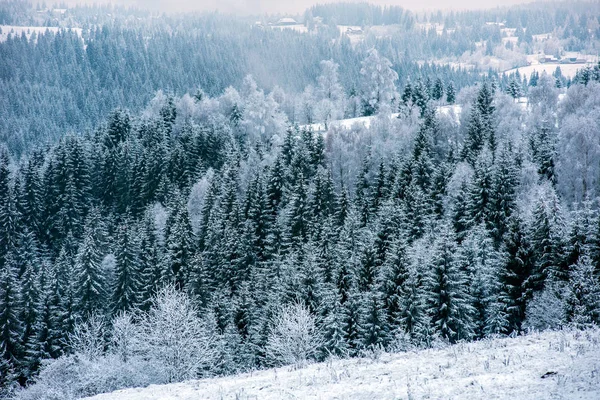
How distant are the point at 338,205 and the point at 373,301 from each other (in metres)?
31.3

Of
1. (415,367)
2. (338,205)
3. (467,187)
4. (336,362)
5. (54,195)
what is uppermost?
(415,367)

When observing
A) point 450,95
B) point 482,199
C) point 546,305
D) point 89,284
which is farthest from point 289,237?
point 450,95

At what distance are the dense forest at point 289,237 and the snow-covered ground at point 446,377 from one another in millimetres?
2725

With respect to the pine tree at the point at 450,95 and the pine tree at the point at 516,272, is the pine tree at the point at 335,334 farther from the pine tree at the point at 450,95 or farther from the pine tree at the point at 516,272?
the pine tree at the point at 450,95

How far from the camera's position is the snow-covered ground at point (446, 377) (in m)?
13.1

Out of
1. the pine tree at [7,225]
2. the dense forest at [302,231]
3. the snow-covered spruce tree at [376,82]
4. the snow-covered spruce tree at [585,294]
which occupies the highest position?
the snow-covered spruce tree at [376,82]

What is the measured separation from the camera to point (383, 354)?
18.4 m

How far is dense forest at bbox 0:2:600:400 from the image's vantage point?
125ft

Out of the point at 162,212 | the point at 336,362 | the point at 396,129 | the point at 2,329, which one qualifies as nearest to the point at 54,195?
the point at 162,212

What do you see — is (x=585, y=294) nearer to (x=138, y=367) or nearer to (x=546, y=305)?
(x=546, y=305)

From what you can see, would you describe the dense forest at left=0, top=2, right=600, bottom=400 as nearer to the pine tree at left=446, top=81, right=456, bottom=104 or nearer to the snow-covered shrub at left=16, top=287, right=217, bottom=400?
the snow-covered shrub at left=16, top=287, right=217, bottom=400

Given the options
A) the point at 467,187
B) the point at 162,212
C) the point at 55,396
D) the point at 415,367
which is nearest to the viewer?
the point at 415,367

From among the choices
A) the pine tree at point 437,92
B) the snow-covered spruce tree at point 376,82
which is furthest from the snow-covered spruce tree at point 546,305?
the pine tree at point 437,92

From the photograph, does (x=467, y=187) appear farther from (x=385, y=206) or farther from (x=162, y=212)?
(x=162, y=212)
